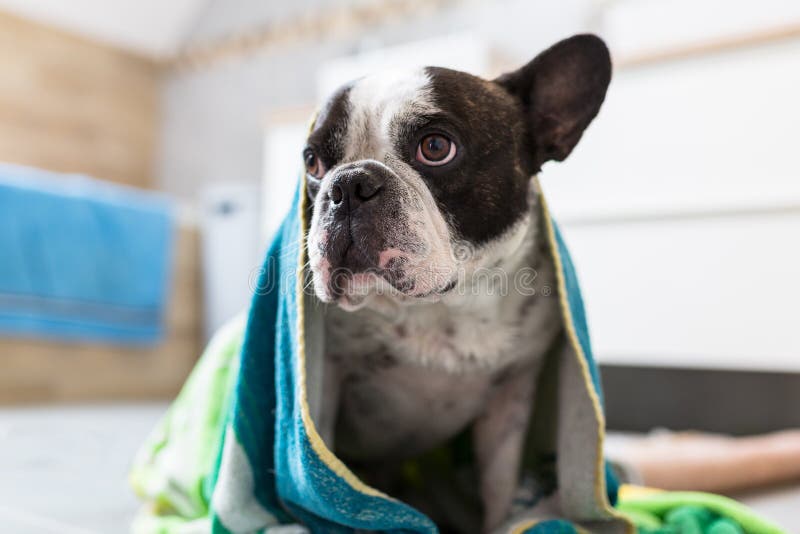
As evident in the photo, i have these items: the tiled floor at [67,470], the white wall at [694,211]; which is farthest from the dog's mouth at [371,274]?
the white wall at [694,211]

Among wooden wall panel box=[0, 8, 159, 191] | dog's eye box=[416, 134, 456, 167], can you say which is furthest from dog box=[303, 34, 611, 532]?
wooden wall panel box=[0, 8, 159, 191]

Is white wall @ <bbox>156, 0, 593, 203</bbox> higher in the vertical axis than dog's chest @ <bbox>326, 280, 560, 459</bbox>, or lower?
higher

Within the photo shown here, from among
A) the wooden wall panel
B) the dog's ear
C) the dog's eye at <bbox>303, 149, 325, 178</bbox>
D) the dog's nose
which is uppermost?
the wooden wall panel

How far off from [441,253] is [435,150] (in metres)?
0.14

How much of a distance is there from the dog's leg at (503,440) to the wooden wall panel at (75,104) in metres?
4.54

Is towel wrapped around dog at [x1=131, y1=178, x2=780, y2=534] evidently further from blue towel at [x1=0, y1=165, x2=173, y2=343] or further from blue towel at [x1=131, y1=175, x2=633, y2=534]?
blue towel at [x1=0, y1=165, x2=173, y2=343]

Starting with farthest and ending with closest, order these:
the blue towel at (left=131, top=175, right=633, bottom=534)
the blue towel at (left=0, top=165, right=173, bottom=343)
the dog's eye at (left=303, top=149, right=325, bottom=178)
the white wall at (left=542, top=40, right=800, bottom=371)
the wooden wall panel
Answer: the wooden wall panel
the blue towel at (left=0, top=165, right=173, bottom=343)
the white wall at (left=542, top=40, right=800, bottom=371)
the dog's eye at (left=303, top=149, right=325, bottom=178)
the blue towel at (left=131, top=175, right=633, bottom=534)

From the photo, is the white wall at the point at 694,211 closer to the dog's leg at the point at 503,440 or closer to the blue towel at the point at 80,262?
the dog's leg at the point at 503,440

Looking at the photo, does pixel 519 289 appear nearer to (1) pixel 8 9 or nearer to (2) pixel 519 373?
(2) pixel 519 373

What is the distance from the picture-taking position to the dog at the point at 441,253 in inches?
32.9

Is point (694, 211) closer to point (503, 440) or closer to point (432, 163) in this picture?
point (503, 440)

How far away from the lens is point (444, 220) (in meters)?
0.89

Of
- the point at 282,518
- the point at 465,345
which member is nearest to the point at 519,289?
the point at 465,345

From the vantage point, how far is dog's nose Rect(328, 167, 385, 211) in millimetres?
811
